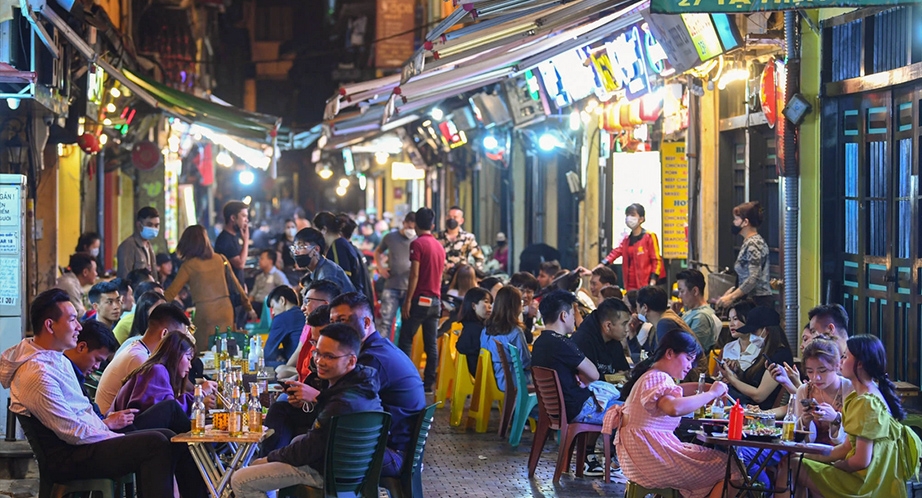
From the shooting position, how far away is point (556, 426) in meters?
9.65

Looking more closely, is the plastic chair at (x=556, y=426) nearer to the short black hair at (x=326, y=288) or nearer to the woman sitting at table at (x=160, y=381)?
the short black hair at (x=326, y=288)

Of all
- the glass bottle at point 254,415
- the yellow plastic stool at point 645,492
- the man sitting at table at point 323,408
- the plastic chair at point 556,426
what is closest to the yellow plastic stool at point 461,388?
the plastic chair at point 556,426

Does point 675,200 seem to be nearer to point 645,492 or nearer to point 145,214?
point 145,214

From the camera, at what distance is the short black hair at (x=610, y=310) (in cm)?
997

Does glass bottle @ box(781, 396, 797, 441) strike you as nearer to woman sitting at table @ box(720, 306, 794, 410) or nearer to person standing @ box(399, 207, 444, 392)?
woman sitting at table @ box(720, 306, 794, 410)

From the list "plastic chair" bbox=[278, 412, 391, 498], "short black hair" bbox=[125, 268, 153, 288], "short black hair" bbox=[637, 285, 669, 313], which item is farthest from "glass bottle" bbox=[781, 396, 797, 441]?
"short black hair" bbox=[125, 268, 153, 288]

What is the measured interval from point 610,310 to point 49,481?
4.54 m

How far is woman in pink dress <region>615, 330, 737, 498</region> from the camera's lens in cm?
718

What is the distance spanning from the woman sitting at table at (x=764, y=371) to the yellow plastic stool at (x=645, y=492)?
1291 millimetres

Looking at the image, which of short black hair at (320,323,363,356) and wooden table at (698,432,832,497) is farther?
short black hair at (320,323,363,356)

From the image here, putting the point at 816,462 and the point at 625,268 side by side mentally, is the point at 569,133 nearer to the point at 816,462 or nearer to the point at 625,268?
the point at 625,268

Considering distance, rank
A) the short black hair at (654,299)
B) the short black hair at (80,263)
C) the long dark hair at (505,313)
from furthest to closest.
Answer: the short black hair at (80,263) → the long dark hair at (505,313) → the short black hair at (654,299)

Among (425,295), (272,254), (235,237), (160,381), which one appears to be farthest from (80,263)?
(160,381)

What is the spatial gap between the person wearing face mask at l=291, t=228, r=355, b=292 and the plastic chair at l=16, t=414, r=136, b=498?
14.2ft
